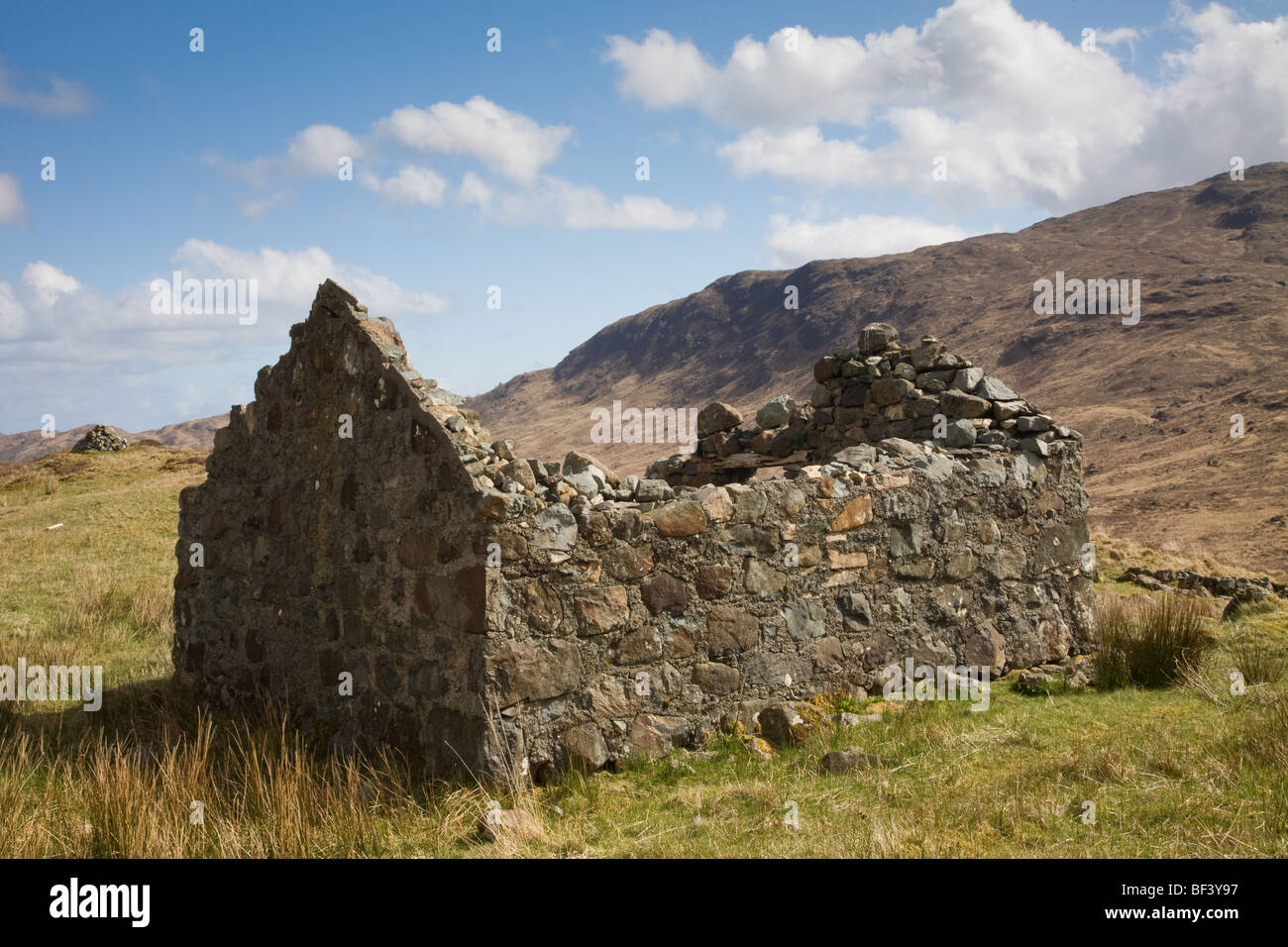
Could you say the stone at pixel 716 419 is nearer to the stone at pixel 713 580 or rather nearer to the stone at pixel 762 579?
the stone at pixel 762 579

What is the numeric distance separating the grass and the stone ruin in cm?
31

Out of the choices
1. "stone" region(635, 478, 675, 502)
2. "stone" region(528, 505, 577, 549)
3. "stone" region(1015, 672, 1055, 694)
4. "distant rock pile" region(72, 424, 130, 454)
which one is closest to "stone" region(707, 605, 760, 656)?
"stone" region(635, 478, 675, 502)

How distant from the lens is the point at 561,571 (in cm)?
466

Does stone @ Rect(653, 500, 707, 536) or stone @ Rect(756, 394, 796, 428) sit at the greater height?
stone @ Rect(756, 394, 796, 428)

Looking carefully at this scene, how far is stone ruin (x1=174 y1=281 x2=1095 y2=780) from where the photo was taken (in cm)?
461

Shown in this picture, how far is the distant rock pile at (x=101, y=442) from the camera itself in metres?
25.6

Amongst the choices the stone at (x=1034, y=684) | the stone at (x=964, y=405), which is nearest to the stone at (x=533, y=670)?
the stone at (x=1034, y=684)

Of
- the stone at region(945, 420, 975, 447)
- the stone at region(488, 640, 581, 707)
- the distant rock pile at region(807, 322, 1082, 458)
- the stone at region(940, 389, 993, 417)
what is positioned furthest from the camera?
the stone at region(940, 389, 993, 417)

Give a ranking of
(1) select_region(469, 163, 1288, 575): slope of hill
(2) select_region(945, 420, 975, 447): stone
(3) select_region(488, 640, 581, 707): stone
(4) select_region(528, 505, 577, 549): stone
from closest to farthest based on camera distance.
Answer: (3) select_region(488, 640, 581, 707): stone → (4) select_region(528, 505, 577, 549): stone → (2) select_region(945, 420, 975, 447): stone → (1) select_region(469, 163, 1288, 575): slope of hill

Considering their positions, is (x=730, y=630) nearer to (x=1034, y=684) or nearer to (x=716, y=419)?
(x=1034, y=684)

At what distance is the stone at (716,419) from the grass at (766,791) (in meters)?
3.56

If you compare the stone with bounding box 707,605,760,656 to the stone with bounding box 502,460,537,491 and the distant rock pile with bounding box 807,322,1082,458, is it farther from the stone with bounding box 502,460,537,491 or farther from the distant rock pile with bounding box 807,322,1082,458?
the distant rock pile with bounding box 807,322,1082,458

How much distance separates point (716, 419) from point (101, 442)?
75.3 ft

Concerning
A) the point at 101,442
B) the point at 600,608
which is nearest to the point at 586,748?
the point at 600,608
